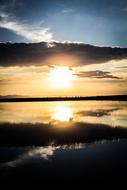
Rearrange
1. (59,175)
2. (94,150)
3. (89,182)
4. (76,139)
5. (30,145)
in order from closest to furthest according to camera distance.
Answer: (89,182) → (59,175) → (94,150) → (30,145) → (76,139)

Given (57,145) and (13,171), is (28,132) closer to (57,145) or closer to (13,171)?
(57,145)

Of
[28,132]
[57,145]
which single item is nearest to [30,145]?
[57,145]

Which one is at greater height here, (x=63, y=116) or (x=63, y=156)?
(x=63, y=116)

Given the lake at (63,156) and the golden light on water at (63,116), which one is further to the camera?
the golden light on water at (63,116)

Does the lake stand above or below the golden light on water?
below

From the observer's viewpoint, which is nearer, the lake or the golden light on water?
the lake

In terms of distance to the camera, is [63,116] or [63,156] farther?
[63,116]

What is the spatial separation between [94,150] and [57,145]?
9.98 feet

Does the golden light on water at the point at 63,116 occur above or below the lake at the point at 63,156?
above

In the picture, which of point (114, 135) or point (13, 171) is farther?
point (114, 135)

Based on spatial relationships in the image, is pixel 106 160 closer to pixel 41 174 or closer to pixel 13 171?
pixel 41 174

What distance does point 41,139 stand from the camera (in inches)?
868

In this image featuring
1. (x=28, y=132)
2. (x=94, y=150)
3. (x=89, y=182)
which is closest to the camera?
(x=89, y=182)

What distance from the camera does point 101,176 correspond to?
12492 mm
